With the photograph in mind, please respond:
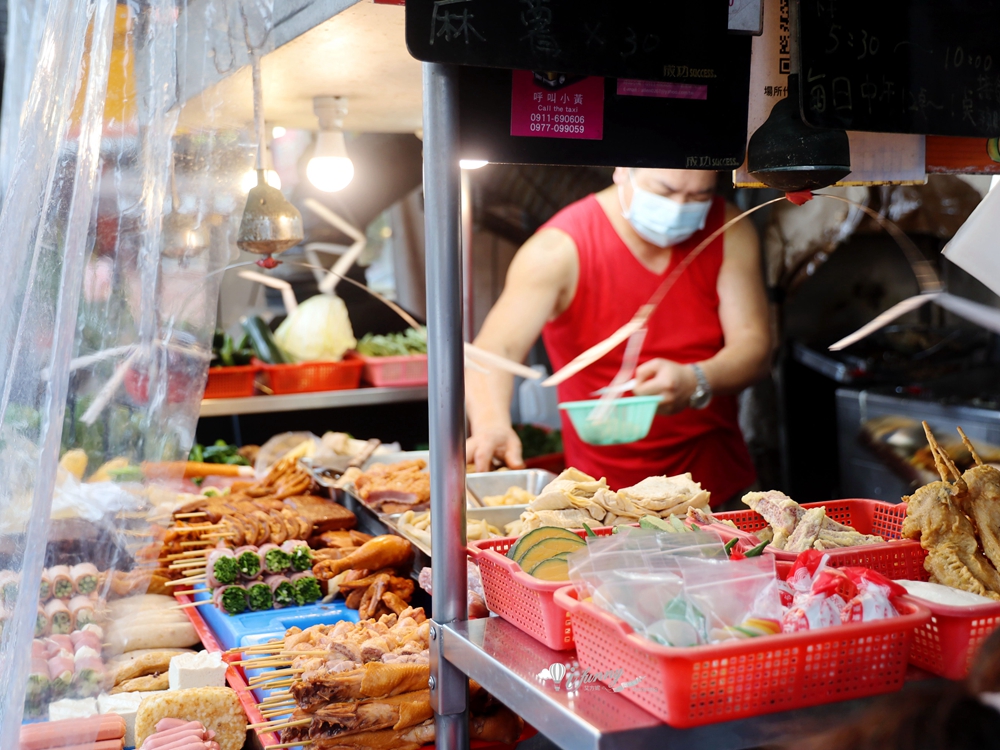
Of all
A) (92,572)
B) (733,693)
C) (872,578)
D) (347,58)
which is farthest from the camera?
(347,58)

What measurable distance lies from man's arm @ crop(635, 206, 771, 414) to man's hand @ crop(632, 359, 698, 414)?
20 centimetres

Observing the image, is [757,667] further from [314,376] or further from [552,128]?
[314,376]

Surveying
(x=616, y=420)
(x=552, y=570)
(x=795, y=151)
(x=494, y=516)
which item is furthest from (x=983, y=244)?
(x=616, y=420)

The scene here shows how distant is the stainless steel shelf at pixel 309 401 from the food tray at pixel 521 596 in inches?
156

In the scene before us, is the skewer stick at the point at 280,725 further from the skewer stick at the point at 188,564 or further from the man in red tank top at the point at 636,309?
the man in red tank top at the point at 636,309

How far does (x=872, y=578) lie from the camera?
1.38m

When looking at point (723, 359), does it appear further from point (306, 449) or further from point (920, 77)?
point (920, 77)

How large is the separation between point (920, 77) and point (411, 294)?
5.89 m

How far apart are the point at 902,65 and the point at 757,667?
3.66ft

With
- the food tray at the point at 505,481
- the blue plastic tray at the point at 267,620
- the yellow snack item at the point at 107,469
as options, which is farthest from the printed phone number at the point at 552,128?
the food tray at the point at 505,481

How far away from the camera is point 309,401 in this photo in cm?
573

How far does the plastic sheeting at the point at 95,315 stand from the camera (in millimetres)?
1750

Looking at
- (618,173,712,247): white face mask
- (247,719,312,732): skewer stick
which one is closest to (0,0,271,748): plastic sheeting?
(247,719,312,732): skewer stick

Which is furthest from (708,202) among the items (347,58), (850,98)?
(850,98)
